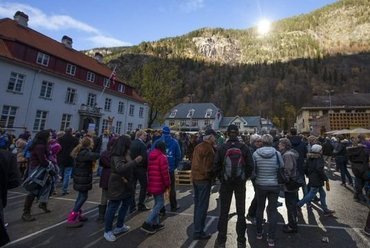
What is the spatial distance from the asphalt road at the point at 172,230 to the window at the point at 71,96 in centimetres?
2390

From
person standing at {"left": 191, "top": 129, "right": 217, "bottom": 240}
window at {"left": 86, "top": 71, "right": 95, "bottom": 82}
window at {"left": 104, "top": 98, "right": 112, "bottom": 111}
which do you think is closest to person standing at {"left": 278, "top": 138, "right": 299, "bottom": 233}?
person standing at {"left": 191, "top": 129, "right": 217, "bottom": 240}

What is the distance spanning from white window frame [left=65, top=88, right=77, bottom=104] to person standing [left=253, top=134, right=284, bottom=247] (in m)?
28.7

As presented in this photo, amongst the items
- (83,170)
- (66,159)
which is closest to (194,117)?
(66,159)

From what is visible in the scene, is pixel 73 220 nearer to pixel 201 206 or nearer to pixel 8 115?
pixel 201 206

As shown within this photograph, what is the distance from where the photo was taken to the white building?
22953 millimetres

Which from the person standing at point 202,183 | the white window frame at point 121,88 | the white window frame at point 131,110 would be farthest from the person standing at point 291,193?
the white window frame at point 131,110

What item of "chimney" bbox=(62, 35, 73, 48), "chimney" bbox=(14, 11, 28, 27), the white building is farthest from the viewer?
"chimney" bbox=(62, 35, 73, 48)

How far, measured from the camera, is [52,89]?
1069 inches

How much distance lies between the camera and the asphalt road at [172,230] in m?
4.89

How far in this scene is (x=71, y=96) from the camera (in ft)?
98.1

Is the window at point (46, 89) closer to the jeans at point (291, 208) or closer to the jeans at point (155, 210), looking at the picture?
the jeans at point (155, 210)

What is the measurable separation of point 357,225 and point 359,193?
3.14m

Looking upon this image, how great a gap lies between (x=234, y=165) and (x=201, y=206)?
129cm

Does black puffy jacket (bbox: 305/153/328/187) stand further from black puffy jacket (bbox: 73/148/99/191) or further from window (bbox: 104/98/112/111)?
window (bbox: 104/98/112/111)
